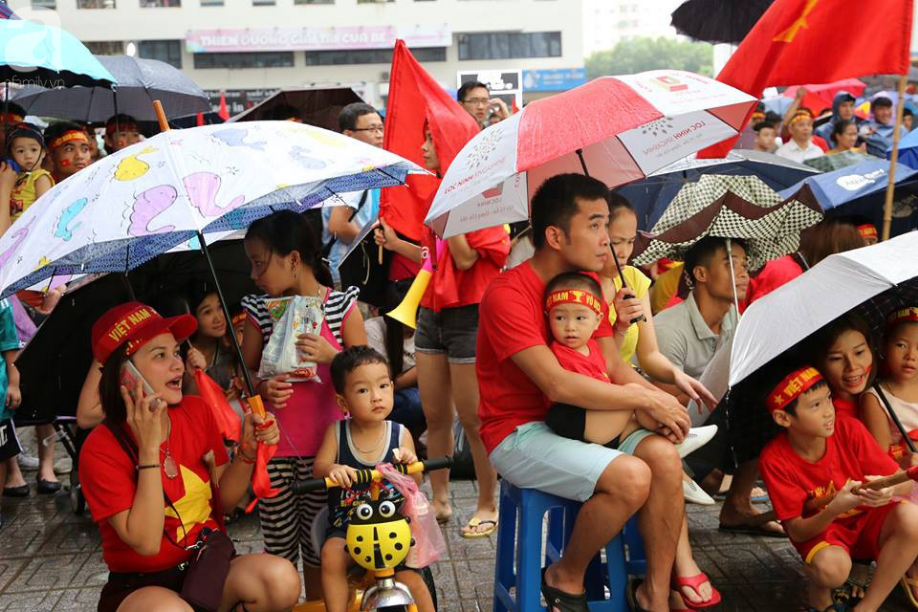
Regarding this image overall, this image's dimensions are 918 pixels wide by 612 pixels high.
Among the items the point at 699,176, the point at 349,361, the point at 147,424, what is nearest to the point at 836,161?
the point at 699,176

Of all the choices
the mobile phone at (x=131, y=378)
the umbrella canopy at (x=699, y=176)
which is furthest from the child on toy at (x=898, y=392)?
the mobile phone at (x=131, y=378)

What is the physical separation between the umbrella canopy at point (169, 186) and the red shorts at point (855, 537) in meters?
2.16

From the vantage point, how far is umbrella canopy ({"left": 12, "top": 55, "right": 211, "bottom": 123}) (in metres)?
7.38

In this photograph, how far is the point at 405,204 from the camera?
5387mm

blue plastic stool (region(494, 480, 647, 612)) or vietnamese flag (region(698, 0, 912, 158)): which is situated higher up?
vietnamese flag (region(698, 0, 912, 158))

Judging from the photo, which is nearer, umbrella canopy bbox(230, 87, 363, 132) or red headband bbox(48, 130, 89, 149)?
red headband bbox(48, 130, 89, 149)

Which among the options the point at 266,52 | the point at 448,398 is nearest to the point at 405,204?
the point at 448,398

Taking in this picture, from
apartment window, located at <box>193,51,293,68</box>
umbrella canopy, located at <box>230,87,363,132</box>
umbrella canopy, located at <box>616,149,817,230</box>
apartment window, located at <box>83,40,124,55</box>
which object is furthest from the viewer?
apartment window, located at <box>193,51,293,68</box>

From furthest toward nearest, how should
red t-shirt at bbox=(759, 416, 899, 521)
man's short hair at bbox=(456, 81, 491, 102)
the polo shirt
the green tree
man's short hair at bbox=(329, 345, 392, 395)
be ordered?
the green tree < man's short hair at bbox=(456, 81, 491, 102) < the polo shirt < red t-shirt at bbox=(759, 416, 899, 521) < man's short hair at bbox=(329, 345, 392, 395)

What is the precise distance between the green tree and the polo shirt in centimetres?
11041

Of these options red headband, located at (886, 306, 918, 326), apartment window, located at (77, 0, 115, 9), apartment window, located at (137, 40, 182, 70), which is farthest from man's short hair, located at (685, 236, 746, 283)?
apartment window, located at (77, 0, 115, 9)

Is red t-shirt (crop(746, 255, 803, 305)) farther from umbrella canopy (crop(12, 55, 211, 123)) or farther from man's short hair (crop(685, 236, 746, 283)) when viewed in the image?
umbrella canopy (crop(12, 55, 211, 123))

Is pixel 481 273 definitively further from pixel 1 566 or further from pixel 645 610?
pixel 1 566

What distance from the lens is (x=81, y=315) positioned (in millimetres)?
4477
